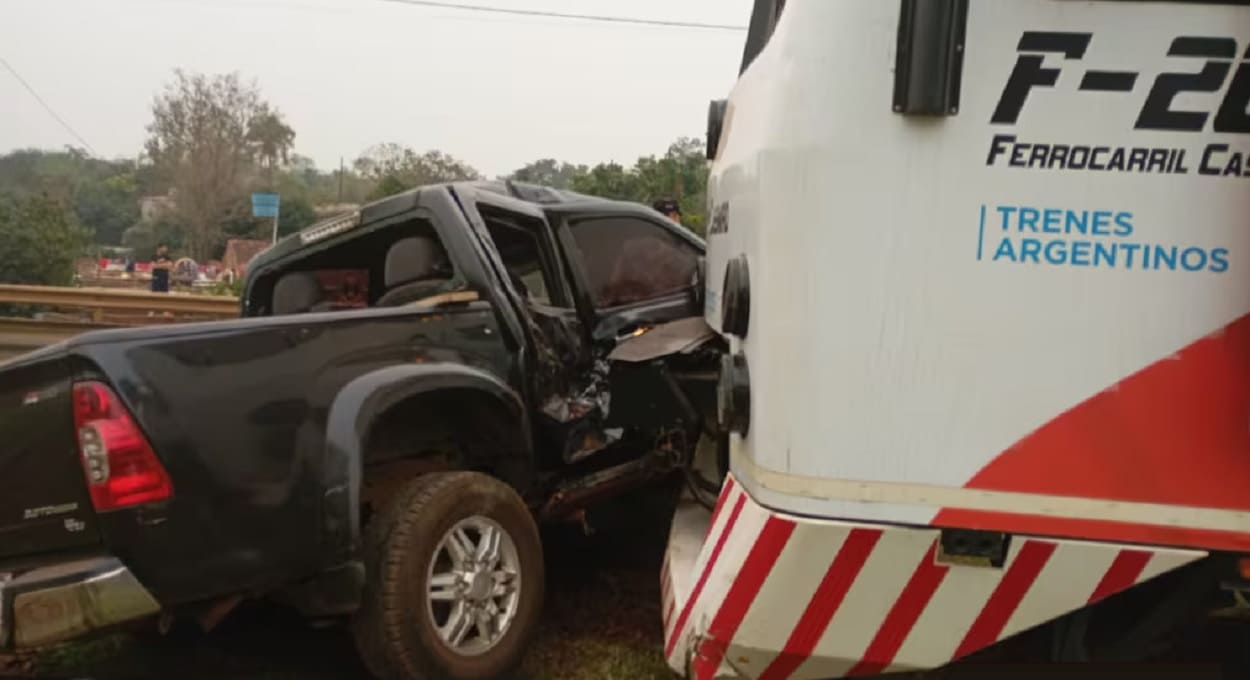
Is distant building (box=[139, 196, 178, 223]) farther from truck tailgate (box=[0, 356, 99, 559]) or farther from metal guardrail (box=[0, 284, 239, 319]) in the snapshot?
truck tailgate (box=[0, 356, 99, 559])

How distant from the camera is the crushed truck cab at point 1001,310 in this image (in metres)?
1.94

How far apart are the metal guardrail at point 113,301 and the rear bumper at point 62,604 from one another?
10870mm

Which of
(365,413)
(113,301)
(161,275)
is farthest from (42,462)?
(161,275)

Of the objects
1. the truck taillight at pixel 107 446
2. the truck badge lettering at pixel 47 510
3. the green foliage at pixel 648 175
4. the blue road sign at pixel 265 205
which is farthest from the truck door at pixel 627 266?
the blue road sign at pixel 265 205

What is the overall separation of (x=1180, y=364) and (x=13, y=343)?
45.3 feet

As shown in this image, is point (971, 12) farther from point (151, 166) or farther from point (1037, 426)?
point (151, 166)

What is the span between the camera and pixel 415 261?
182 inches

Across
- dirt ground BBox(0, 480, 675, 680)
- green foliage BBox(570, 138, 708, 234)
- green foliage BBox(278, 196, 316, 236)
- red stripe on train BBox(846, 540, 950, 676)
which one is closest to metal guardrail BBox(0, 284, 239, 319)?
green foliage BBox(570, 138, 708, 234)

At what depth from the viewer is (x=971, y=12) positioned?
1952 mm

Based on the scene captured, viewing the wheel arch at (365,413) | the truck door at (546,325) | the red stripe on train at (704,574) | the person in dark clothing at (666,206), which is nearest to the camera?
the red stripe on train at (704,574)

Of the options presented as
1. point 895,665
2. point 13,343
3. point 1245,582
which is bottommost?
point 13,343

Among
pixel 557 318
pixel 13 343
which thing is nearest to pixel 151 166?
pixel 13 343

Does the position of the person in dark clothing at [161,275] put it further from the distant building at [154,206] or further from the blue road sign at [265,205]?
the distant building at [154,206]

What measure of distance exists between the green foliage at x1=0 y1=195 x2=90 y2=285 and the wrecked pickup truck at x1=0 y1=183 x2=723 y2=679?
17.3 meters
